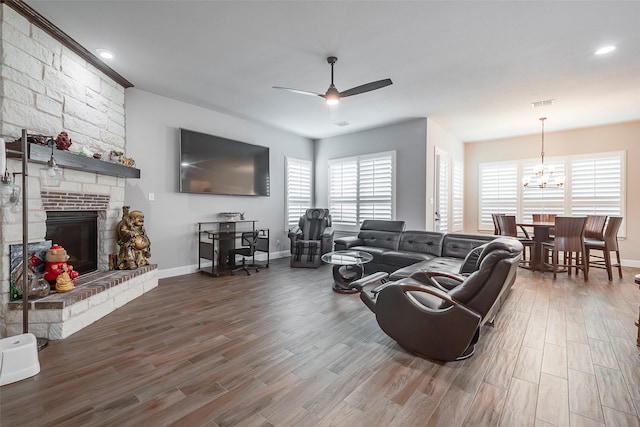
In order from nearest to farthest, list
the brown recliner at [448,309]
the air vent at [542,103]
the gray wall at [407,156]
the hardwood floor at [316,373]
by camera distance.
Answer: the hardwood floor at [316,373], the brown recliner at [448,309], the air vent at [542,103], the gray wall at [407,156]

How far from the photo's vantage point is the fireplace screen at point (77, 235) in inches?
129

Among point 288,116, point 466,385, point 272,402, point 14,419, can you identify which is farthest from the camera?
point 288,116

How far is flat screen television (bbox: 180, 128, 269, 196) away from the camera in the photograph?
4.98 m

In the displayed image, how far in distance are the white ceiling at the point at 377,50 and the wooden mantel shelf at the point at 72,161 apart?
1249mm

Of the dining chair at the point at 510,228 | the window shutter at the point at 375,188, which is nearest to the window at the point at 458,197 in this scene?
the dining chair at the point at 510,228

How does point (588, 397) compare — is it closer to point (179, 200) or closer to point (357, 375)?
point (357, 375)

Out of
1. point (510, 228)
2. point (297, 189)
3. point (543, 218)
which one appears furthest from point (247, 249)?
point (543, 218)

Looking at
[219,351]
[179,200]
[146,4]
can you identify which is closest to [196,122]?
[179,200]

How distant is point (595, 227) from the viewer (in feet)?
17.6

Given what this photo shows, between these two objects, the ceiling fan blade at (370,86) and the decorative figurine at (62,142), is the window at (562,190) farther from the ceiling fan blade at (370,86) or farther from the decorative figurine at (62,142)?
the decorative figurine at (62,142)

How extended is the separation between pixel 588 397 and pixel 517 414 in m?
0.58

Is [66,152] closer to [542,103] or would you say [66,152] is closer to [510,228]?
[542,103]

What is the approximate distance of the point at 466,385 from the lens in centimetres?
199

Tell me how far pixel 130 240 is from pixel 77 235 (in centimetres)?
56
